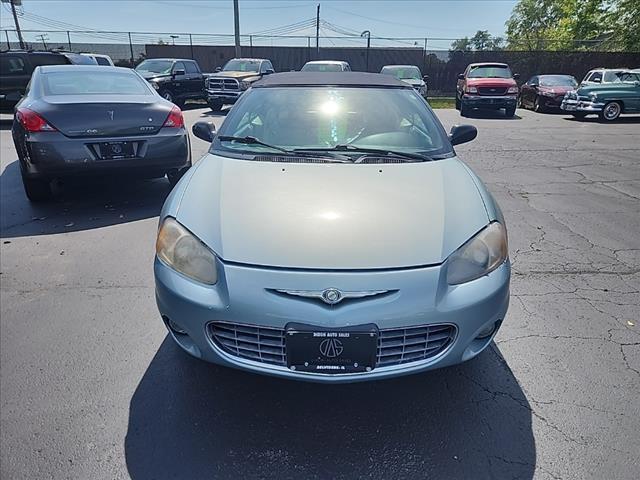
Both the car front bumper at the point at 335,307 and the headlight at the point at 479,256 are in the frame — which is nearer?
the car front bumper at the point at 335,307

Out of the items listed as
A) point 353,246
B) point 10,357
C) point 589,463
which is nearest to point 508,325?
point 589,463

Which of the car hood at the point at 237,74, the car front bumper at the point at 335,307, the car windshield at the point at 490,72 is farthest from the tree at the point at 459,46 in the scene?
the car front bumper at the point at 335,307

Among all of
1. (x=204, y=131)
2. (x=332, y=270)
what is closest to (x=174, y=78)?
(x=204, y=131)

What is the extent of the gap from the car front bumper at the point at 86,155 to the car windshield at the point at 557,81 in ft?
54.2

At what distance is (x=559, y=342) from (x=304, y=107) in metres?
2.33

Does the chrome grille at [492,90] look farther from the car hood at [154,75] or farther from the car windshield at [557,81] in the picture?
the car hood at [154,75]

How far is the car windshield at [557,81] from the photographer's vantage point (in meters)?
17.0

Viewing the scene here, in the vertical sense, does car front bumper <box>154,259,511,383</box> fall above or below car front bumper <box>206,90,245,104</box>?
above

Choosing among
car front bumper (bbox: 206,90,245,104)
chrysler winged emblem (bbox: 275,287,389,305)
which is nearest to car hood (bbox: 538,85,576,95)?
car front bumper (bbox: 206,90,245,104)

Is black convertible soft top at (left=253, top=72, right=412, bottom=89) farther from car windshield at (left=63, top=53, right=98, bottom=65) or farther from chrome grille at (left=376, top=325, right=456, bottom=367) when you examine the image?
car windshield at (left=63, top=53, right=98, bottom=65)

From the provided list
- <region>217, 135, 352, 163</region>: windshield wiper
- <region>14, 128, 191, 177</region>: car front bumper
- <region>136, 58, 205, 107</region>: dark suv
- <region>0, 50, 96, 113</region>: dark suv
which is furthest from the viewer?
<region>136, 58, 205, 107</region>: dark suv

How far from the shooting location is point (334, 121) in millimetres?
3188

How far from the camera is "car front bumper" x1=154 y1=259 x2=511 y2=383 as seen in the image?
184cm

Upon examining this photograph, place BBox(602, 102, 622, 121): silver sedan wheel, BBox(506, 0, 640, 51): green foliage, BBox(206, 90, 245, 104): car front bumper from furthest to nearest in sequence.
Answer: BBox(506, 0, 640, 51): green foliage → BBox(206, 90, 245, 104): car front bumper → BBox(602, 102, 622, 121): silver sedan wheel
